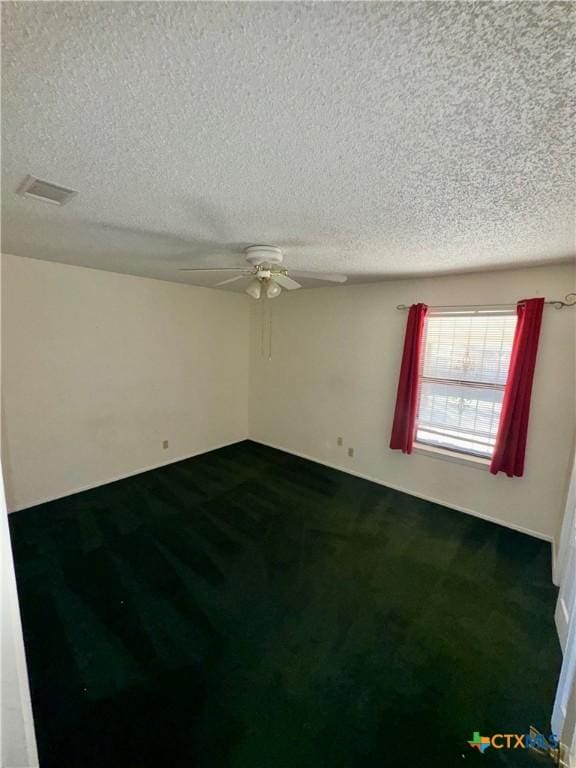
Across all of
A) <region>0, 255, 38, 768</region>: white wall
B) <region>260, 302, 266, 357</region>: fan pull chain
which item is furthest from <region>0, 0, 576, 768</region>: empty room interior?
<region>260, 302, 266, 357</region>: fan pull chain

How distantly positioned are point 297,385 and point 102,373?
2.39 m

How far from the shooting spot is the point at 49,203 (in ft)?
5.01

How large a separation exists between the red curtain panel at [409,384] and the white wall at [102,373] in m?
2.52

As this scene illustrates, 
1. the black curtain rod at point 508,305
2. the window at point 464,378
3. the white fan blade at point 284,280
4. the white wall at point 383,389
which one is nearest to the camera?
the white fan blade at point 284,280

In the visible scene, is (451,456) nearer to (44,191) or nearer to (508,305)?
(508,305)

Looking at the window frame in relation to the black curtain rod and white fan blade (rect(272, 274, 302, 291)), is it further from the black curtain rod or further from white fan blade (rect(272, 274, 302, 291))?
white fan blade (rect(272, 274, 302, 291))

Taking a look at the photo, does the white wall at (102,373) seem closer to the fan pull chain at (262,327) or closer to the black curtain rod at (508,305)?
the fan pull chain at (262,327)

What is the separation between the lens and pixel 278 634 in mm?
1757

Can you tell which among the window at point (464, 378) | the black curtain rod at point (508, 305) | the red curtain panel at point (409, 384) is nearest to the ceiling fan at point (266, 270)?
the red curtain panel at point (409, 384)

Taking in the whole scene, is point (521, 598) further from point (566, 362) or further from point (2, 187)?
point (2, 187)

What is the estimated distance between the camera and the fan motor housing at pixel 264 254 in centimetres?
207

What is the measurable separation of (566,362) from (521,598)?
1820 millimetres

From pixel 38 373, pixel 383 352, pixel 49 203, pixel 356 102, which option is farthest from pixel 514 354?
pixel 38 373

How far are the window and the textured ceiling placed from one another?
47.9 inches
